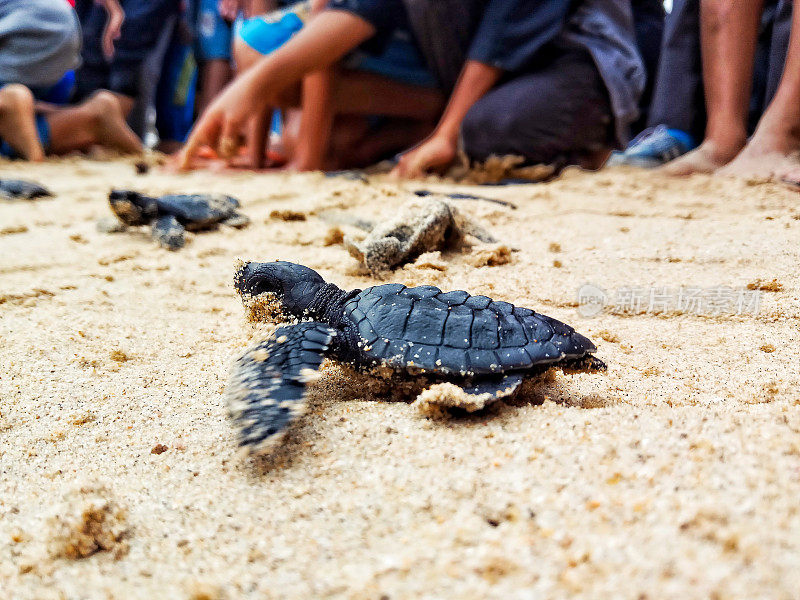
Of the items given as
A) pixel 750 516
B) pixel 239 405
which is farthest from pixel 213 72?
pixel 750 516

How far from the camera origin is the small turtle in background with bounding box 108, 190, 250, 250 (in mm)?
2109

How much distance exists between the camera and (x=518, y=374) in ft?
2.94

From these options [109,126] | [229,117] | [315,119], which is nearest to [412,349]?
[229,117]

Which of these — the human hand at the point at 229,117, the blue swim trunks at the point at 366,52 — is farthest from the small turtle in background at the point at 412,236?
the blue swim trunks at the point at 366,52

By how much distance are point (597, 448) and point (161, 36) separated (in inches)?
286

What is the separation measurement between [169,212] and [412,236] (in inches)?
44.5

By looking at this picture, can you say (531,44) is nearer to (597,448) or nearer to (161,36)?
(597,448)

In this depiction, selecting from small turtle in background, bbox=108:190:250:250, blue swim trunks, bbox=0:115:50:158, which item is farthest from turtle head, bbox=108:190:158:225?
blue swim trunks, bbox=0:115:50:158

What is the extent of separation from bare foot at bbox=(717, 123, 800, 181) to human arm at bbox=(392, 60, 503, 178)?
1.52 meters

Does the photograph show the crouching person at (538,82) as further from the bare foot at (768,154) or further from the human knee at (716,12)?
the bare foot at (768,154)

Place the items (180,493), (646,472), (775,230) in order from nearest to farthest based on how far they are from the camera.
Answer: (646,472) → (180,493) → (775,230)

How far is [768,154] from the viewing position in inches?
93.1

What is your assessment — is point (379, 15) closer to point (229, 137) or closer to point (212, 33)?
point (229, 137)

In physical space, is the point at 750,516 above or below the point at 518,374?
above
